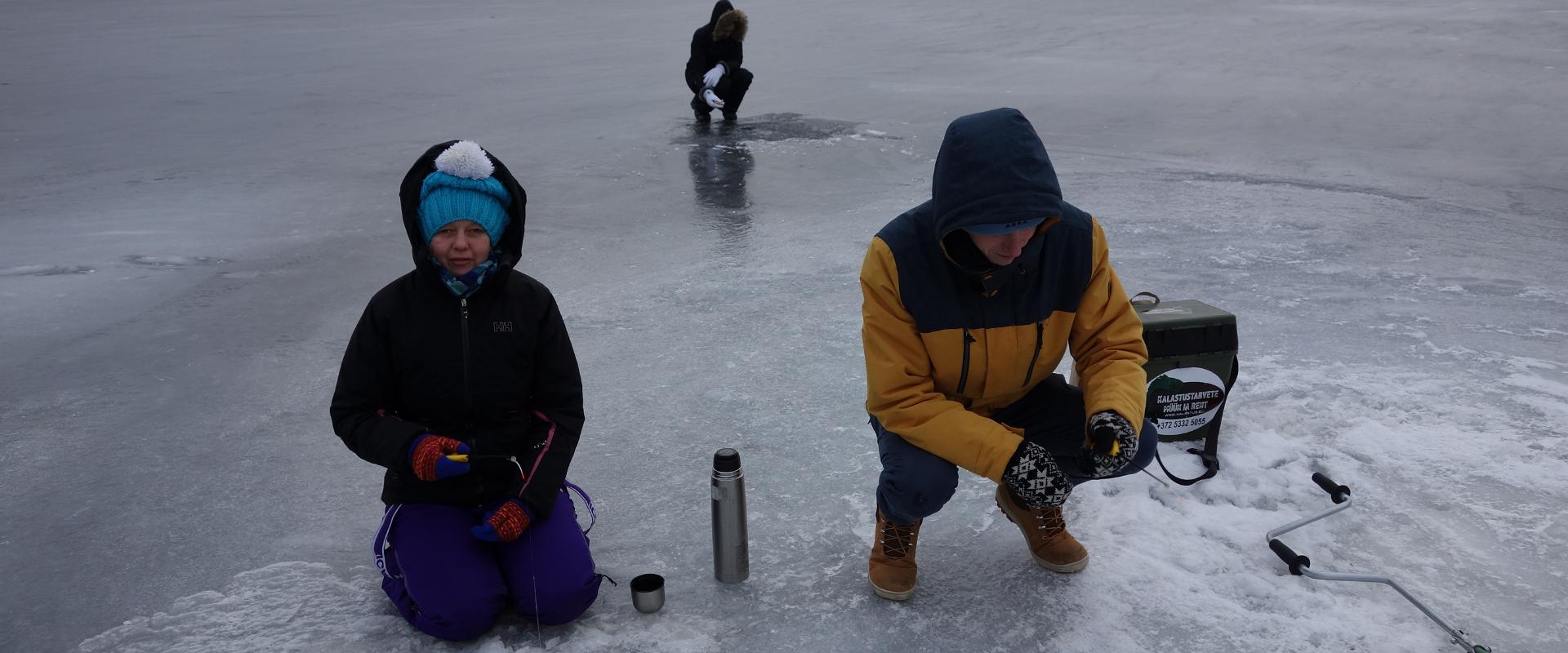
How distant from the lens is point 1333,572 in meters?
2.64

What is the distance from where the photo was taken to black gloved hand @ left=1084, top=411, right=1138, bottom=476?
2373 mm

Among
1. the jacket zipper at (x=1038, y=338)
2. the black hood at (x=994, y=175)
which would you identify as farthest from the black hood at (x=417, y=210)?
the jacket zipper at (x=1038, y=338)

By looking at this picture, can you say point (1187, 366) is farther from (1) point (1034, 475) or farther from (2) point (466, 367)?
(2) point (466, 367)

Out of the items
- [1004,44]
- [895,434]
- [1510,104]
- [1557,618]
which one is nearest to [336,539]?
[895,434]

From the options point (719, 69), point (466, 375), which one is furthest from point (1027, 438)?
point (719, 69)

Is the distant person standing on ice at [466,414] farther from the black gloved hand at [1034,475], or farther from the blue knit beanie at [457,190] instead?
the black gloved hand at [1034,475]

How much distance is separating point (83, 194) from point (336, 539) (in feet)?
18.6

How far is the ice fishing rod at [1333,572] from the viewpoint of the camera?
7.86 ft

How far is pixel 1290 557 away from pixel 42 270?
5833mm

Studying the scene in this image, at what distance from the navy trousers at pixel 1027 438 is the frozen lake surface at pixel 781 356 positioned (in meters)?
0.28

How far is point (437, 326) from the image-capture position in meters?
2.58

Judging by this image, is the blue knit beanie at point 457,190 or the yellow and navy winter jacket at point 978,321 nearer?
the yellow and navy winter jacket at point 978,321

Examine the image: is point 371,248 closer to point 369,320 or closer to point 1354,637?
point 369,320

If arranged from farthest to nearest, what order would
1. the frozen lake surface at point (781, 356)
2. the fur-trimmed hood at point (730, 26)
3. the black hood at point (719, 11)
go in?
the black hood at point (719, 11)
the fur-trimmed hood at point (730, 26)
the frozen lake surface at point (781, 356)
